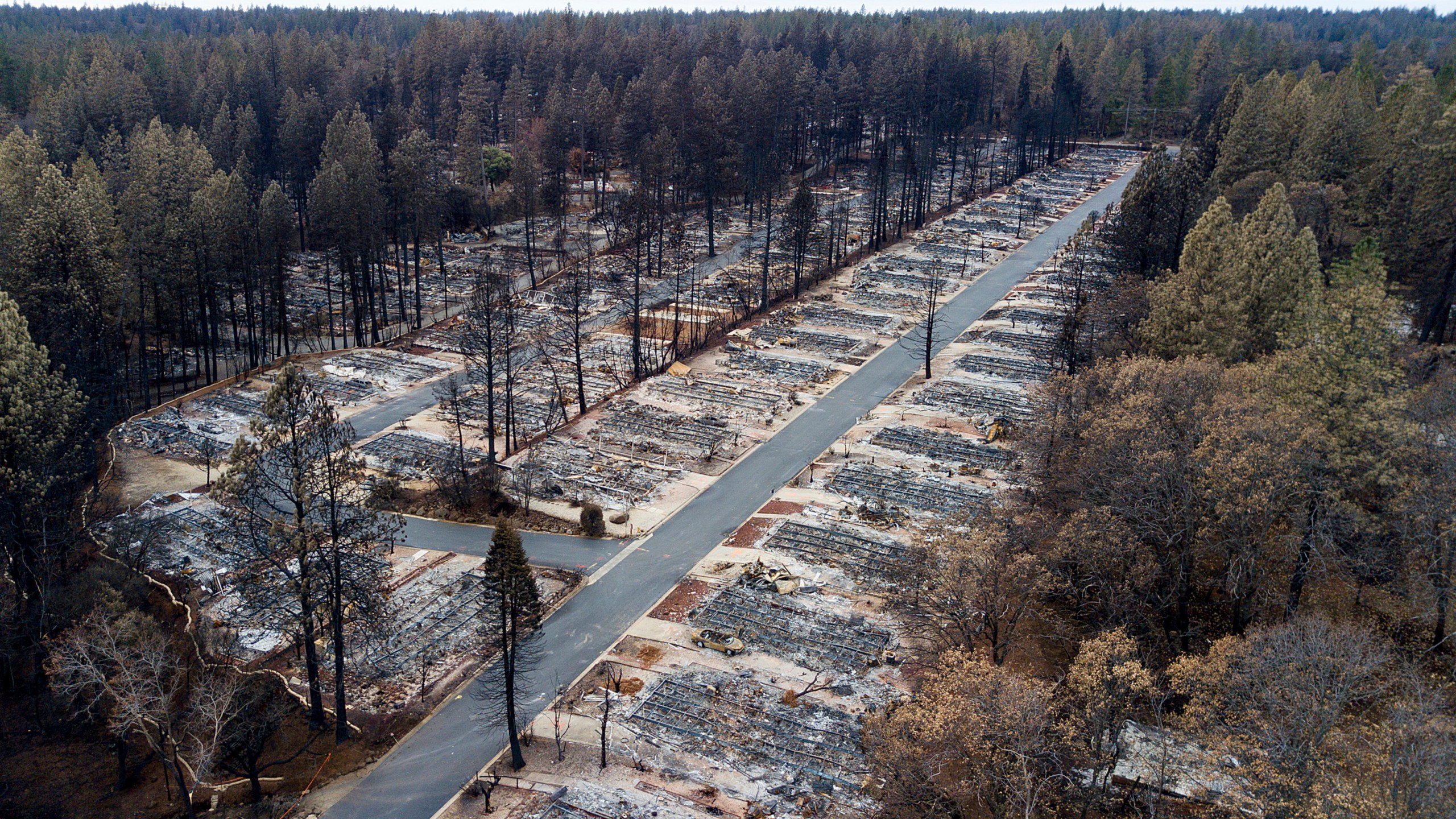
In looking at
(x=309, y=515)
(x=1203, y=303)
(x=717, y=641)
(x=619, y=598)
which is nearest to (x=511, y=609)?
→ (x=309, y=515)

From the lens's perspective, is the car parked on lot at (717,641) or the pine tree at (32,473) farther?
the pine tree at (32,473)

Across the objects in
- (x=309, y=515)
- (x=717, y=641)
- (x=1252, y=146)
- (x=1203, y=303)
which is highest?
(x=1252, y=146)

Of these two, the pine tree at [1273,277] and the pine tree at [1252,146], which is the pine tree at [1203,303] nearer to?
the pine tree at [1273,277]

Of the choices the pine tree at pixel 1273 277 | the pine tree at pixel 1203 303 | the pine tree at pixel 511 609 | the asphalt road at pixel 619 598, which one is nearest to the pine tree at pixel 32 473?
the asphalt road at pixel 619 598

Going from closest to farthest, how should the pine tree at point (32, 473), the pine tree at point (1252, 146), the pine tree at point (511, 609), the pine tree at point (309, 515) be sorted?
the pine tree at point (511, 609) < the pine tree at point (309, 515) < the pine tree at point (32, 473) < the pine tree at point (1252, 146)

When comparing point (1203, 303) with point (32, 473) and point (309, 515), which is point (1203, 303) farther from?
point (32, 473)

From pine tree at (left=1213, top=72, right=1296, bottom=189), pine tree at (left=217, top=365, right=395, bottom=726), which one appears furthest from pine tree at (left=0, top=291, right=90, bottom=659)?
pine tree at (left=1213, top=72, right=1296, bottom=189)

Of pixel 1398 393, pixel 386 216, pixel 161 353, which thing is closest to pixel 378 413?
pixel 161 353

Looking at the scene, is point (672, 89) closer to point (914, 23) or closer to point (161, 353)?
point (161, 353)
